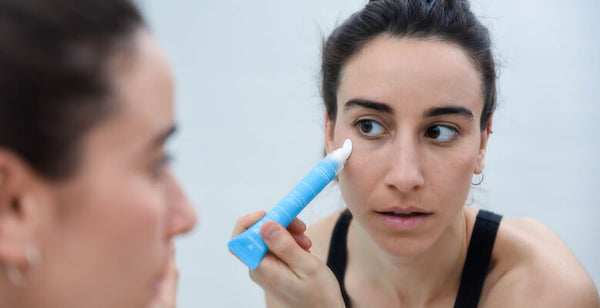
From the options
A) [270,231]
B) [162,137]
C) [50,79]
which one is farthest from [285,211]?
[50,79]

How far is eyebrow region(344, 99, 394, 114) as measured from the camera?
743 millimetres

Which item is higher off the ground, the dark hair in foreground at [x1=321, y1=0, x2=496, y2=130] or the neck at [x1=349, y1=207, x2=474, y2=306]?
the dark hair in foreground at [x1=321, y1=0, x2=496, y2=130]

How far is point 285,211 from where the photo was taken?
27.3 inches

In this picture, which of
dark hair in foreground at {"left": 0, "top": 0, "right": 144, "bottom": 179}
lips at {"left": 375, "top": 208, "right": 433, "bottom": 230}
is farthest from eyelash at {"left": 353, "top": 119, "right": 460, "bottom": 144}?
dark hair in foreground at {"left": 0, "top": 0, "right": 144, "bottom": 179}

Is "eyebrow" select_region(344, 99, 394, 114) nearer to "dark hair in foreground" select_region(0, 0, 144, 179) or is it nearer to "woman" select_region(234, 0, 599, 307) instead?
"woman" select_region(234, 0, 599, 307)

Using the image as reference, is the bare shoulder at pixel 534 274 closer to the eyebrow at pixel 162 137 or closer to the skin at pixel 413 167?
the skin at pixel 413 167

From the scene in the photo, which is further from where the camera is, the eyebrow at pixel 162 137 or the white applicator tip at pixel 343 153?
the white applicator tip at pixel 343 153

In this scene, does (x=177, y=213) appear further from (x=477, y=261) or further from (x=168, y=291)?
(x=477, y=261)

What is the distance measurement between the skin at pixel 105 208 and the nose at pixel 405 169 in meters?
0.35

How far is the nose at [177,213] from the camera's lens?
1.65 ft

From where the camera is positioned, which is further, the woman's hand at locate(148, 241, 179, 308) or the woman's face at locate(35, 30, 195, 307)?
the woman's hand at locate(148, 241, 179, 308)

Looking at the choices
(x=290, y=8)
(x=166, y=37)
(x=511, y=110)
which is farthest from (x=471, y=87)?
(x=166, y=37)

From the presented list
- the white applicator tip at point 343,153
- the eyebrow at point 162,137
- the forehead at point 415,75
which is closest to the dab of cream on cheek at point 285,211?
the white applicator tip at point 343,153

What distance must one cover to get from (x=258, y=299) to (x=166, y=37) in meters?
0.72
